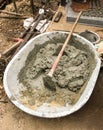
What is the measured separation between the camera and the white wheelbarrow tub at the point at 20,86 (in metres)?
3.60

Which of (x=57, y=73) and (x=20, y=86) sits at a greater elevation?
(x=57, y=73)

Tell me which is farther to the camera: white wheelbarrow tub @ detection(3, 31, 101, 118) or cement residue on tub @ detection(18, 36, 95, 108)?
cement residue on tub @ detection(18, 36, 95, 108)

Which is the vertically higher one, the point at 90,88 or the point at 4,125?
the point at 90,88

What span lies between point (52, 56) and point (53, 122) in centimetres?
113

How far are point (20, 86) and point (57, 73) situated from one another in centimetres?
63

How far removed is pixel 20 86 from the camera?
4121 mm

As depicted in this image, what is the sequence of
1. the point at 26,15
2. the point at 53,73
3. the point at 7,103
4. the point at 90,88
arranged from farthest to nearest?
the point at 26,15, the point at 7,103, the point at 53,73, the point at 90,88

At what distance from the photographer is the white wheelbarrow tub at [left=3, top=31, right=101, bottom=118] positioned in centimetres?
360

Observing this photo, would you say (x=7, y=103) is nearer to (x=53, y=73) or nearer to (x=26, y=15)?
(x=53, y=73)

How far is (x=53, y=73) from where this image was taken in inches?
161

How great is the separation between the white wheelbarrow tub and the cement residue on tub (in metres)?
0.08

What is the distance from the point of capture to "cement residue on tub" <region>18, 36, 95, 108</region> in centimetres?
395

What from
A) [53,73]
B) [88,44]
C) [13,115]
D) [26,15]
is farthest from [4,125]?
[26,15]

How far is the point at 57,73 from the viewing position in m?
4.14
